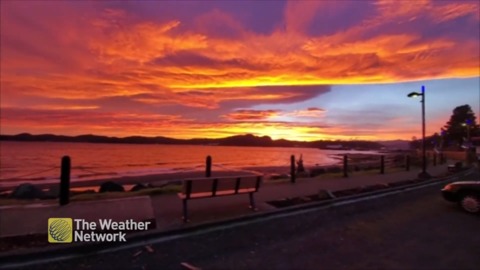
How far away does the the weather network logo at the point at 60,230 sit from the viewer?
565 cm

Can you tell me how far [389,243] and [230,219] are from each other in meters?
3.14

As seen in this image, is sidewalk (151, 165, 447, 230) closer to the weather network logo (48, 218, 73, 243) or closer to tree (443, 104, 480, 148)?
the weather network logo (48, 218, 73, 243)

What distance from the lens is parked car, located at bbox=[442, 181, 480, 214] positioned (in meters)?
8.92

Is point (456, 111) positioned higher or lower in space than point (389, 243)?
higher

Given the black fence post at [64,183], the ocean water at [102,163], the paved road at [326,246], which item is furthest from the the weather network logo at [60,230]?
the ocean water at [102,163]

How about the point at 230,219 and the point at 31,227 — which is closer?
the point at 31,227

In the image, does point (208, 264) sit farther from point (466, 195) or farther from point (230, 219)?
point (466, 195)

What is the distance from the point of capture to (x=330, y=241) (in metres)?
6.09

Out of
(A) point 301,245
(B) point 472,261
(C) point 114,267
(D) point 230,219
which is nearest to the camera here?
(C) point 114,267

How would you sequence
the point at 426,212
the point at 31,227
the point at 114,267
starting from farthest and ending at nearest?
the point at 426,212 → the point at 31,227 → the point at 114,267

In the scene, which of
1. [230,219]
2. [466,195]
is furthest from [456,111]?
[230,219]

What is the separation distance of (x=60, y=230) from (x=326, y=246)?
188 inches

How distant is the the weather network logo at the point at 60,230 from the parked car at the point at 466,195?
9.68m

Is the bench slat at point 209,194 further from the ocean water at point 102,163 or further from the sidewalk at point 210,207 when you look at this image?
the ocean water at point 102,163
